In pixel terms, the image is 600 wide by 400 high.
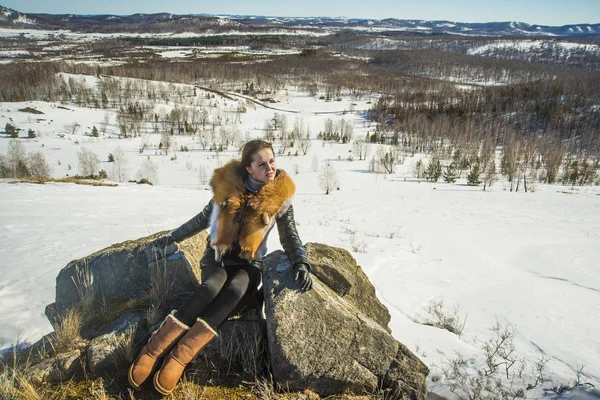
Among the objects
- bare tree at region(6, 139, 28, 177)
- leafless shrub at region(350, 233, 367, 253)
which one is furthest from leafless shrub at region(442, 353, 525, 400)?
bare tree at region(6, 139, 28, 177)

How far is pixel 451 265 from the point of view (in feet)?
25.6

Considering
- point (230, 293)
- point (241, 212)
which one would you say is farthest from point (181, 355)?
point (241, 212)

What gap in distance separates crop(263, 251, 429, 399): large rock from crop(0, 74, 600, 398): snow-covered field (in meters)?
0.76

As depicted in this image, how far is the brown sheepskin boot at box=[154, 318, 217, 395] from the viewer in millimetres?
2267

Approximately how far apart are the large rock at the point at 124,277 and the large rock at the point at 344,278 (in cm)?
134

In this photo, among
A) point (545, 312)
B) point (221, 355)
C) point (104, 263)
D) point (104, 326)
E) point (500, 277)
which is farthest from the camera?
point (500, 277)

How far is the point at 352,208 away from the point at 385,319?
10.6 meters

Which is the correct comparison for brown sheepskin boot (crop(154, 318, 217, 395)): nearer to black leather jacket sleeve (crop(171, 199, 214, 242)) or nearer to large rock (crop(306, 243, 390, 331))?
black leather jacket sleeve (crop(171, 199, 214, 242))

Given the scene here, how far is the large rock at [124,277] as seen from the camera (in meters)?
3.33

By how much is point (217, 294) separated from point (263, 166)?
1.21m

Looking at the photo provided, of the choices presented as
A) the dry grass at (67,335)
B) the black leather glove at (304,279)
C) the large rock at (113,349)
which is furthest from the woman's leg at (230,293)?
the dry grass at (67,335)

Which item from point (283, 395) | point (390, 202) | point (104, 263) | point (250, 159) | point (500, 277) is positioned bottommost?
point (390, 202)

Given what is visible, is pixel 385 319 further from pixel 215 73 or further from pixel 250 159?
pixel 215 73

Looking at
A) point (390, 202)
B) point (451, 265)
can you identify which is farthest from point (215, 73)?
point (451, 265)
